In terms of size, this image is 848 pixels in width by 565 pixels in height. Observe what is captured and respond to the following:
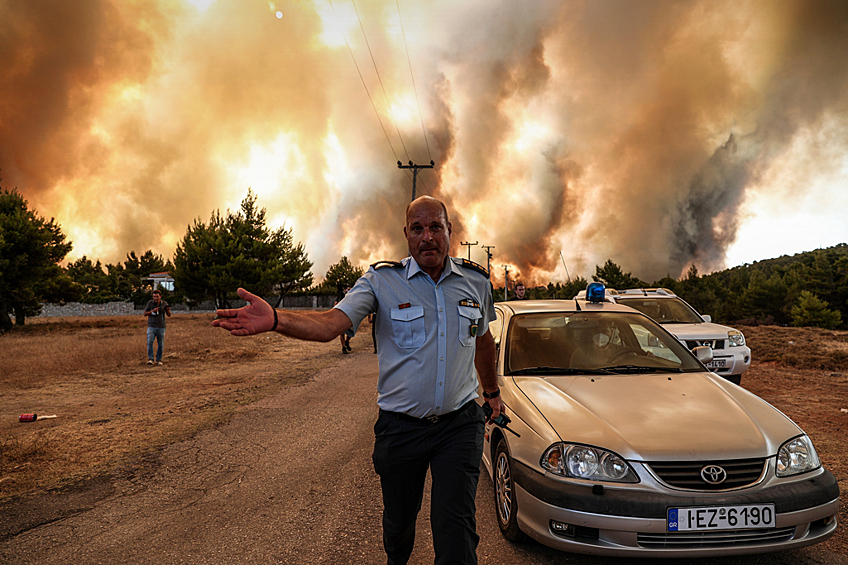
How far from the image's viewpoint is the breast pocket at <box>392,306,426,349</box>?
2.36m

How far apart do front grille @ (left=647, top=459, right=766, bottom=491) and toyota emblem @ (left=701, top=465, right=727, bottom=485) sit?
0.01 meters

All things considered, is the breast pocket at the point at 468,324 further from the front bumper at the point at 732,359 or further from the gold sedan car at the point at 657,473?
the front bumper at the point at 732,359

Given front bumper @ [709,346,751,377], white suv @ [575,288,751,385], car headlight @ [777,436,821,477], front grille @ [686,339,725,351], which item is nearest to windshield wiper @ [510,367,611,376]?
car headlight @ [777,436,821,477]

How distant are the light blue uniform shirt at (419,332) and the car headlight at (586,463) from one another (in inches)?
27.1

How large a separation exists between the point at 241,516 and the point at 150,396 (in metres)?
6.47

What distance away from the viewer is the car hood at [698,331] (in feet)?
25.6

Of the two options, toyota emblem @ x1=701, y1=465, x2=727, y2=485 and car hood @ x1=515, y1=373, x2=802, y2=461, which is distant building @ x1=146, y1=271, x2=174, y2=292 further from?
toyota emblem @ x1=701, y1=465, x2=727, y2=485

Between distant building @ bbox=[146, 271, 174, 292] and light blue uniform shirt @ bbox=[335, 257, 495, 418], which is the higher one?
distant building @ bbox=[146, 271, 174, 292]

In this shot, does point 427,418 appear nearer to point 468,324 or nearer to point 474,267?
point 468,324

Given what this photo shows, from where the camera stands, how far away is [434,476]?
2.27 meters

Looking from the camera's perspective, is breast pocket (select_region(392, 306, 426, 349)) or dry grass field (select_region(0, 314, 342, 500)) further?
dry grass field (select_region(0, 314, 342, 500))

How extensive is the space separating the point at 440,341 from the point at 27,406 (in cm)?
904

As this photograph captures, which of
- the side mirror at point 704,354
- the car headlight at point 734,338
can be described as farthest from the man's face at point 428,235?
the car headlight at point 734,338

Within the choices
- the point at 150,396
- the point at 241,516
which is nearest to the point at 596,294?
the point at 241,516
